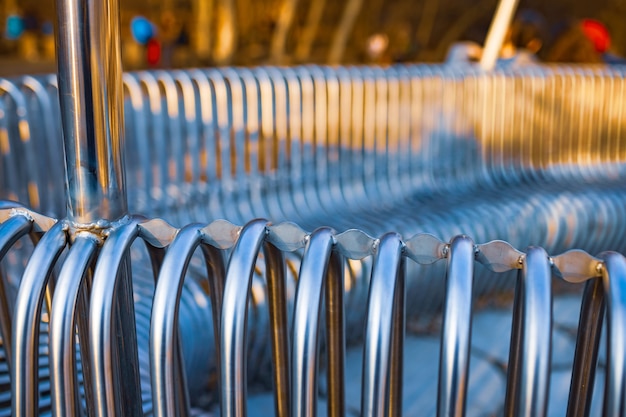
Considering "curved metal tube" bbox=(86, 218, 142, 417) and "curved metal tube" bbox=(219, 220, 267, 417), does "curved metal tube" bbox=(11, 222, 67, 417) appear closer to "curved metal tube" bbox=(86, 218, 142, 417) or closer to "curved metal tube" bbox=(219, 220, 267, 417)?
"curved metal tube" bbox=(86, 218, 142, 417)

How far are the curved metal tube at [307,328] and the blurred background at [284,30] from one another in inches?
253

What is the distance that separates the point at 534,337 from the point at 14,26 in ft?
47.3

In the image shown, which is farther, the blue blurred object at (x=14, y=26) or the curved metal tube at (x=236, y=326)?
the blue blurred object at (x=14, y=26)

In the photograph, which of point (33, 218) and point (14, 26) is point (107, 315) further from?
point (14, 26)

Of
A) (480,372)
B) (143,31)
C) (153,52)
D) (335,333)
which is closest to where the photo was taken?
(335,333)

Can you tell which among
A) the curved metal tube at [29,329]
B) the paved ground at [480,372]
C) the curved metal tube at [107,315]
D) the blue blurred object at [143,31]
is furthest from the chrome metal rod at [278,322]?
the blue blurred object at [143,31]

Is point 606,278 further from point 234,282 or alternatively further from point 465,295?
point 234,282

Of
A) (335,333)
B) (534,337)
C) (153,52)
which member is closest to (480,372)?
(335,333)

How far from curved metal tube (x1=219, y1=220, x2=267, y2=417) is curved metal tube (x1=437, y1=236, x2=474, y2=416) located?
27 cm

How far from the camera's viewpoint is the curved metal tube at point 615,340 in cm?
80

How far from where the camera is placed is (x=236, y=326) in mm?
903

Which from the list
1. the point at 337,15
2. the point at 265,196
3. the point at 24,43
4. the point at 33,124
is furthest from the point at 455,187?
the point at 337,15

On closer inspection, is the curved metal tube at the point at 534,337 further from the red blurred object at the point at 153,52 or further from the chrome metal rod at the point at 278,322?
the red blurred object at the point at 153,52

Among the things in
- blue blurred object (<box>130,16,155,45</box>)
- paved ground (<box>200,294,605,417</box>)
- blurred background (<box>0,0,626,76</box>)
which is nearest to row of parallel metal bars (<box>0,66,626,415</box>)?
paved ground (<box>200,294,605,417</box>)
